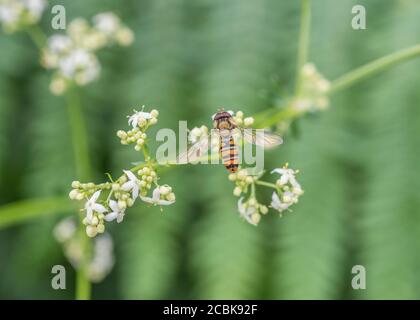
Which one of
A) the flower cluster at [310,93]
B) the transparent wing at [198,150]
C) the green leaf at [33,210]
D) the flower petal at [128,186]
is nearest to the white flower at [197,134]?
the transparent wing at [198,150]

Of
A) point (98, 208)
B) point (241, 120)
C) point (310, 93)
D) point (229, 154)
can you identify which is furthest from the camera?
point (310, 93)

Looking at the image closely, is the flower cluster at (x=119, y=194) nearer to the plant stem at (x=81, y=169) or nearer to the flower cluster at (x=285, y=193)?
the flower cluster at (x=285, y=193)

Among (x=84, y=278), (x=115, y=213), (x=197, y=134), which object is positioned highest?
(x=197, y=134)

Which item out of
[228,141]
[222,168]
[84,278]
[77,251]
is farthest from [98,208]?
[222,168]

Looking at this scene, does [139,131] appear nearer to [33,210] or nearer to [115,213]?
[115,213]

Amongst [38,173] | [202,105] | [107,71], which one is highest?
[107,71]
